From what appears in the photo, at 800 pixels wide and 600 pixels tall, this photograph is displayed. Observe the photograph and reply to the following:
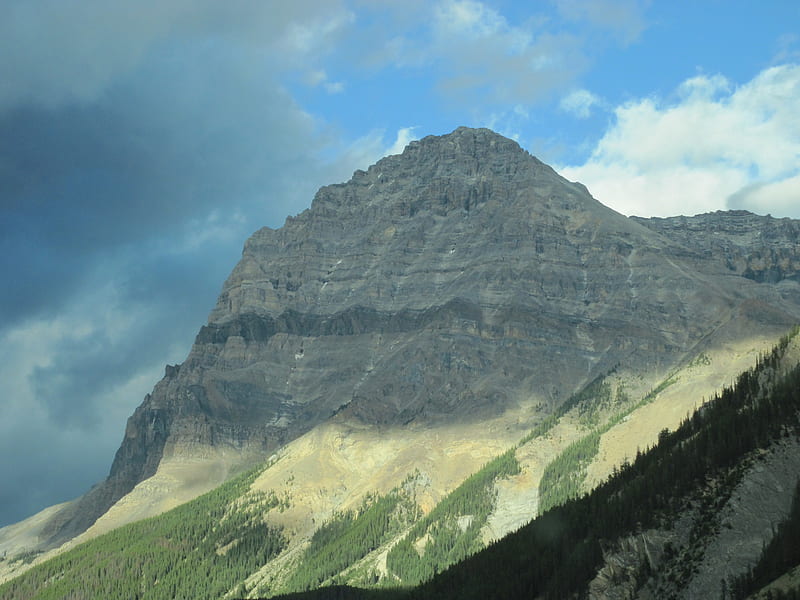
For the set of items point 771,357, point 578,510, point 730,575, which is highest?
point 771,357

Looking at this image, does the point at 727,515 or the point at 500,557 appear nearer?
the point at 727,515

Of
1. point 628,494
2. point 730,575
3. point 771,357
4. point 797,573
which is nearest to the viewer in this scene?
point 797,573

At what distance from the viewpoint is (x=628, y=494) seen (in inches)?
6240

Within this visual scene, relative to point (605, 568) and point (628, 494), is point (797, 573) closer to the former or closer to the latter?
point (605, 568)

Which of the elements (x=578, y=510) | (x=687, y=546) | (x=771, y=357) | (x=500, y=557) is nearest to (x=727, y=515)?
(x=687, y=546)

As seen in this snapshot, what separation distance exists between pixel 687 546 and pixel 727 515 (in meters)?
6.84

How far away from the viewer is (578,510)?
574ft

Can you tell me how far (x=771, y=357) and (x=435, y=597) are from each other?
78666mm

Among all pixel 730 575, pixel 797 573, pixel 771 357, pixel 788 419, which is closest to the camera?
pixel 797 573

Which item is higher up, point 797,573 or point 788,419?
point 788,419

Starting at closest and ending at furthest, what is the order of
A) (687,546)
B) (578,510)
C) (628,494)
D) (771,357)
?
(687,546)
(628,494)
(578,510)
(771,357)

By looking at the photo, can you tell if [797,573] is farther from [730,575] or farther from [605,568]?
[605,568]

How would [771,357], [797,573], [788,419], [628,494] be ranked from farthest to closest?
[771,357]
[628,494]
[788,419]
[797,573]

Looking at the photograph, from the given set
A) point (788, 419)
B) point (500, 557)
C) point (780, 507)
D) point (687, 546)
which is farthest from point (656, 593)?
point (500, 557)
